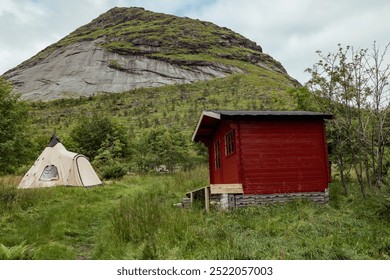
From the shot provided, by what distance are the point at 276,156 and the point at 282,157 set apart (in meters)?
0.20

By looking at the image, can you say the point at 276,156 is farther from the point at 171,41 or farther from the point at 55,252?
the point at 171,41

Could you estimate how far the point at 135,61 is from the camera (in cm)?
8306

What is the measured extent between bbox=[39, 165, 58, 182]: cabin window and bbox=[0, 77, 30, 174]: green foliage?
2.95 m

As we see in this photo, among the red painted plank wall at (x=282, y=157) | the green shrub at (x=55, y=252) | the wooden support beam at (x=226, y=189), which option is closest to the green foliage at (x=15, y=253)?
the green shrub at (x=55, y=252)

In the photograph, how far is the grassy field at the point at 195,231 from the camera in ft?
20.9

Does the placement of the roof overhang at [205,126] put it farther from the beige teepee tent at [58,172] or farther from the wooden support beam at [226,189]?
the beige teepee tent at [58,172]

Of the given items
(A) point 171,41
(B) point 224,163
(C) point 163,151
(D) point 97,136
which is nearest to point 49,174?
(C) point 163,151

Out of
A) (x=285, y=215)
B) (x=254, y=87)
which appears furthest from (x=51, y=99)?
(x=285, y=215)

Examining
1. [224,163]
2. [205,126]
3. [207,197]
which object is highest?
[205,126]

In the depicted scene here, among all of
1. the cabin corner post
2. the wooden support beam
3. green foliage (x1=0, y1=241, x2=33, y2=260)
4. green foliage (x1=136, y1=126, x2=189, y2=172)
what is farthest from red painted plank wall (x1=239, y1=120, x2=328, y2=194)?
green foliage (x1=136, y1=126, x2=189, y2=172)

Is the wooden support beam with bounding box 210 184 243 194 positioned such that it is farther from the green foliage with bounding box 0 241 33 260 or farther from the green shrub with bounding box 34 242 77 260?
the green foliage with bounding box 0 241 33 260

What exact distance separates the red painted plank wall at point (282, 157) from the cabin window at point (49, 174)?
1147 cm

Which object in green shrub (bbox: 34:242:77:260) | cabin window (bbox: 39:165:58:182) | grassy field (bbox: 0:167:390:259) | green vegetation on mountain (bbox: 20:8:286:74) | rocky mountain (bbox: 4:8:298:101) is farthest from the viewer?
green vegetation on mountain (bbox: 20:8:286:74)

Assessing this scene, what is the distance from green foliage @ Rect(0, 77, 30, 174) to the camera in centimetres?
1504
